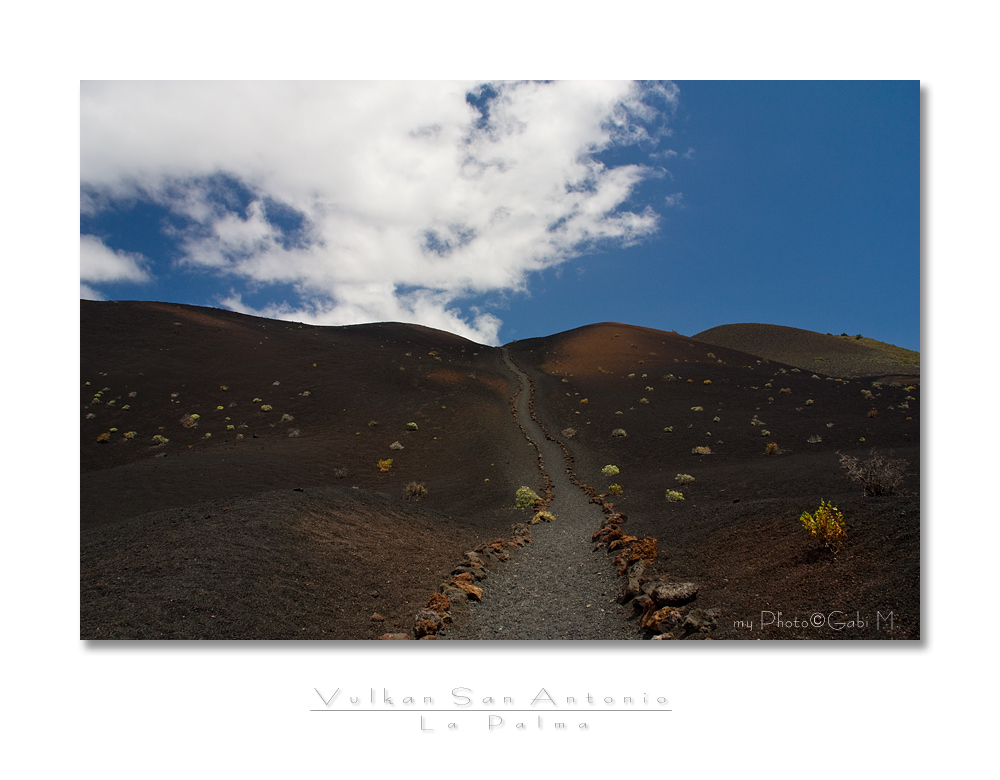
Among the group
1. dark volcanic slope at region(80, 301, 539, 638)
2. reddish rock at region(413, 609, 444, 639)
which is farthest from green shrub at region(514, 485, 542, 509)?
reddish rock at region(413, 609, 444, 639)

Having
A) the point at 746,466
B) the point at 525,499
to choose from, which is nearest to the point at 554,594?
the point at 525,499

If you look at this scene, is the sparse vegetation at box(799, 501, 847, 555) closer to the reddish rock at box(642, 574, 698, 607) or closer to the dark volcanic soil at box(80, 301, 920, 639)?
the dark volcanic soil at box(80, 301, 920, 639)

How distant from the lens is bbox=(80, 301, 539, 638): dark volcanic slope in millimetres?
6242

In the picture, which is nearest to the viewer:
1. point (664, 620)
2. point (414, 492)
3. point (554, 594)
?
point (664, 620)

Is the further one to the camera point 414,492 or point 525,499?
point 414,492

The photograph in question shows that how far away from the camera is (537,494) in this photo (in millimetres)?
14867

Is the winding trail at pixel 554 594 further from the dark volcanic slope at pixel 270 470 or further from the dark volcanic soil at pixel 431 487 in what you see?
the dark volcanic slope at pixel 270 470

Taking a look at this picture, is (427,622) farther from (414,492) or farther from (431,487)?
(431,487)

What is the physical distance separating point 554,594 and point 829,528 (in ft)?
12.9

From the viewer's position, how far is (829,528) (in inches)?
226

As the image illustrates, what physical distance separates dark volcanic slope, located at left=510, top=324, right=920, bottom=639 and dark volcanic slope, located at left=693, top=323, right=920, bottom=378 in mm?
8246
